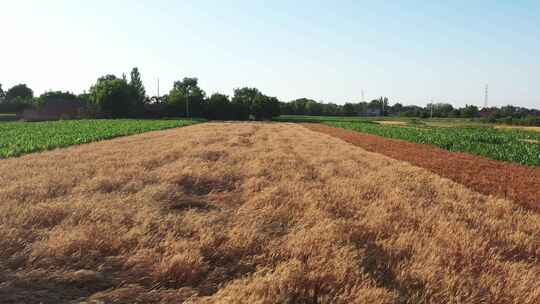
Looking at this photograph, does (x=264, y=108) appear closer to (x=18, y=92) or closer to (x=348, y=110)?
Answer: (x=348, y=110)

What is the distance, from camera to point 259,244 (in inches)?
183

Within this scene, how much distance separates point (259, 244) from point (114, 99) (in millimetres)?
84354

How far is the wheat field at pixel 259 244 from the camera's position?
3471 millimetres

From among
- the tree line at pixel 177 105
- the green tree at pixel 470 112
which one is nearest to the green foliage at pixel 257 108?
the tree line at pixel 177 105

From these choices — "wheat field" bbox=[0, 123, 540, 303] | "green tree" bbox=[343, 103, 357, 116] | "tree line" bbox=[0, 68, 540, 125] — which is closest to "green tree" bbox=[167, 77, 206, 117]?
"tree line" bbox=[0, 68, 540, 125]

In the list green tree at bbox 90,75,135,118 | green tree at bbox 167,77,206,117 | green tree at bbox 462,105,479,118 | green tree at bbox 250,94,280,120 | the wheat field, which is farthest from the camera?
green tree at bbox 462,105,479,118

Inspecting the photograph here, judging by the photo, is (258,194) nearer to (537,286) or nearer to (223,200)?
(223,200)

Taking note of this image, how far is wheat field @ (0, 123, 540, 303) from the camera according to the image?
347 centimetres

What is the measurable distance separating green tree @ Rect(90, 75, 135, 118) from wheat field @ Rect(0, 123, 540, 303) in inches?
3090

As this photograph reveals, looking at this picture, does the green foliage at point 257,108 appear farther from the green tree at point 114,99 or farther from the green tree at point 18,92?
the green tree at point 18,92

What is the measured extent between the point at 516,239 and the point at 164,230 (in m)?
4.89

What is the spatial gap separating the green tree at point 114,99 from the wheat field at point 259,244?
7849cm

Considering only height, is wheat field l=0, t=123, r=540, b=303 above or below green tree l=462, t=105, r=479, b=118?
below

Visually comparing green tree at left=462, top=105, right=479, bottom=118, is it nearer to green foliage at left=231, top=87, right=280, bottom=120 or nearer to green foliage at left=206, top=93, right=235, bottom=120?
green foliage at left=231, top=87, right=280, bottom=120
